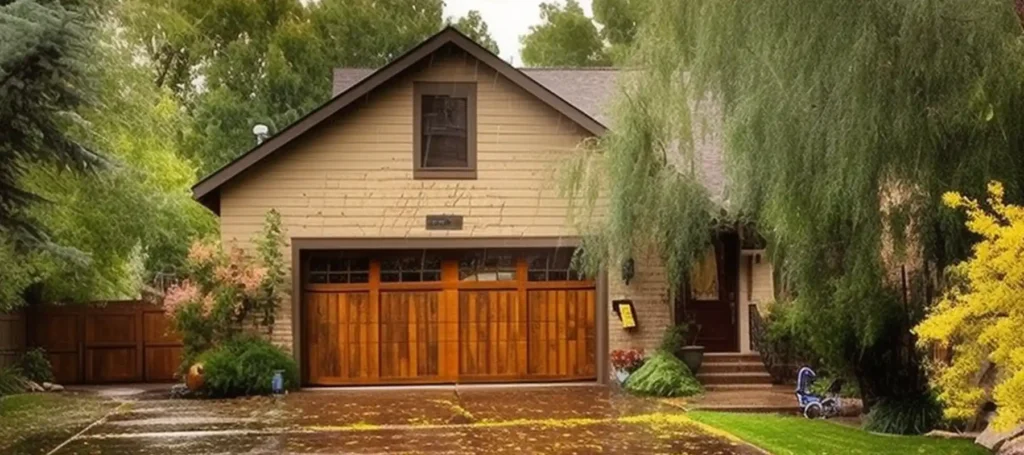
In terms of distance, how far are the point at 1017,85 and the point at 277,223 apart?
1175 centimetres

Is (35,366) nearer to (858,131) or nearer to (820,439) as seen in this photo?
(820,439)

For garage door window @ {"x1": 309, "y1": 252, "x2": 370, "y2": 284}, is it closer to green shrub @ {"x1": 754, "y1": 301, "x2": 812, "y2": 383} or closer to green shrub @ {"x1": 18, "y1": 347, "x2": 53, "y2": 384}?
green shrub @ {"x1": 18, "y1": 347, "x2": 53, "y2": 384}

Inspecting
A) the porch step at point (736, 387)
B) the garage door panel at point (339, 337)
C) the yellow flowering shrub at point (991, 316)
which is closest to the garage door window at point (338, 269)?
the garage door panel at point (339, 337)

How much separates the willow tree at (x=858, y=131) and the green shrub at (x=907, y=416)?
0.17 metres

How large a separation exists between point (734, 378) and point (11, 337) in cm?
1194

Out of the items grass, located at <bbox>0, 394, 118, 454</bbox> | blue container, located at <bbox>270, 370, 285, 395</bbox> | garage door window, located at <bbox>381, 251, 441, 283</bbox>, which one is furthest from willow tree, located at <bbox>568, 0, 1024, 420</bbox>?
blue container, located at <bbox>270, 370, 285, 395</bbox>

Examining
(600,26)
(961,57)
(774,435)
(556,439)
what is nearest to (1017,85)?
(961,57)

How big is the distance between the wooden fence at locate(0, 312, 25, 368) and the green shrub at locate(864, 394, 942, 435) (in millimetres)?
13575

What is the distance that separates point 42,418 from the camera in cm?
1457

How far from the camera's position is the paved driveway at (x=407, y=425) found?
37.3ft

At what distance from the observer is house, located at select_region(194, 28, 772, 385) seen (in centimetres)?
1841

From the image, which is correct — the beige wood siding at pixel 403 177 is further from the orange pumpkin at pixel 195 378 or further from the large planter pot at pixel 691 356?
the large planter pot at pixel 691 356

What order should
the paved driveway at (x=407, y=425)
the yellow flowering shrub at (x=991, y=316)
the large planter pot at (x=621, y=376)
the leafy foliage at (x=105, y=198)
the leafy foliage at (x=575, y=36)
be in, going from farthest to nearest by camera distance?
1. the leafy foliage at (x=575, y=36)
2. the large planter pot at (x=621, y=376)
3. the leafy foliage at (x=105, y=198)
4. the paved driveway at (x=407, y=425)
5. the yellow flowering shrub at (x=991, y=316)

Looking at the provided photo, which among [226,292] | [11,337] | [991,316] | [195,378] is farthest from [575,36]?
[991,316]
